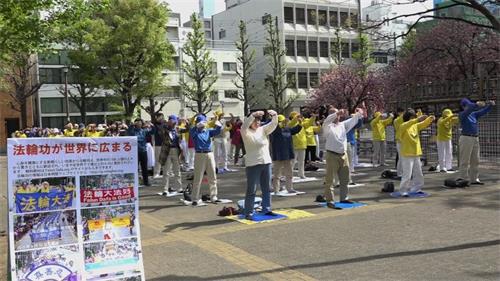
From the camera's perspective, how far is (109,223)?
4965 millimetres

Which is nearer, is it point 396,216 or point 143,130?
point 396,216

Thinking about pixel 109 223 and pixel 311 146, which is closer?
pixel 109 223

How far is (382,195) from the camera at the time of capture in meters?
11.3

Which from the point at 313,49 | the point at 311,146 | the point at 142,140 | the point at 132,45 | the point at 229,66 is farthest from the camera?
the point at 313,49

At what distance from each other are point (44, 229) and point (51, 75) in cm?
5029

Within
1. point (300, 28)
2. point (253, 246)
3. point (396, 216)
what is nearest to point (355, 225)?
point (396, 216)

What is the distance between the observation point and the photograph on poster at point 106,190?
15.9 feet

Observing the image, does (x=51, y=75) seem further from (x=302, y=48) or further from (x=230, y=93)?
(x=302, y=48)

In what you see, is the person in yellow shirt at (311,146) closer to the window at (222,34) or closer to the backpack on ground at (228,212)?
the backpack on ground at (228,212)

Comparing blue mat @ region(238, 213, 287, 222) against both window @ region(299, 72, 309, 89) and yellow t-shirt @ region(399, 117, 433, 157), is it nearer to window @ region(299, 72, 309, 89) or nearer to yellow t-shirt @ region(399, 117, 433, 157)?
yellow t-shirt @ region(399, 117, 433, 157)

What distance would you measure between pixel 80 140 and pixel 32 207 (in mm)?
715

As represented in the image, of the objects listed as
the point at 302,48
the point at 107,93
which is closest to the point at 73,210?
the point at 107,93

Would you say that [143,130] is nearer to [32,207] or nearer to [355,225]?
[355,225]

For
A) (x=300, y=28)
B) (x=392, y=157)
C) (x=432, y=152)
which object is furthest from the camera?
(x=300, y=28)
